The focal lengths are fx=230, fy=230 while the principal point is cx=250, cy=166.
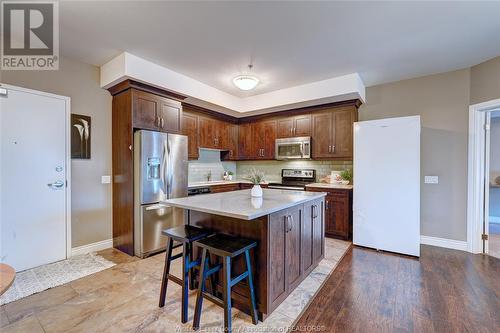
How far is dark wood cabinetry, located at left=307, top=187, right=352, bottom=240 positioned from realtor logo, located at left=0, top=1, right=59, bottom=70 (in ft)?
14.1

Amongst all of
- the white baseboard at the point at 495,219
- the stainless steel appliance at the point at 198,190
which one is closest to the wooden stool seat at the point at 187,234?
the stainless steel appliance at the point at 198,190

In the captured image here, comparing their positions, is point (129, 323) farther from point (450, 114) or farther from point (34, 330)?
point (450, 114)

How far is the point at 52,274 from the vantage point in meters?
2.71

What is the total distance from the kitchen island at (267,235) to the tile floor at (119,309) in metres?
0.13

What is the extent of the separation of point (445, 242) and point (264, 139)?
12.1 feet

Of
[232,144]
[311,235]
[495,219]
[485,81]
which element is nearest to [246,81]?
[311,235]

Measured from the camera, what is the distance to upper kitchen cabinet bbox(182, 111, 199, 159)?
4400 millimetres

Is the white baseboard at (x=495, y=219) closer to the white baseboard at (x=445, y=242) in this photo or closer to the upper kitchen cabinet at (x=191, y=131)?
the white baseboard at (x=445, y=242)

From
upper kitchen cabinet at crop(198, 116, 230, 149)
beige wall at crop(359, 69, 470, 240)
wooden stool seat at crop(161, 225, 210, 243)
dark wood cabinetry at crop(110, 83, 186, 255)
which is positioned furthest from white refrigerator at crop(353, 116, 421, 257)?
dark wood cabinetry at crop(110, 83, 186, 255)

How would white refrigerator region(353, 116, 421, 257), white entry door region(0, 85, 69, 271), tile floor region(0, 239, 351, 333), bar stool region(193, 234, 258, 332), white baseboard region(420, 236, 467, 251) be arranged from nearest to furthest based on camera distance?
bar stool region(193, 234, 258, 332), tile floor region(0, 239, 351, 333), white entry door region(0, 85, 69, 271), white refrigerator region(353, 116, 421, 257), white baseboard region(420, 236, 467, 251)

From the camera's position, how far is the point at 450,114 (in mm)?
3627

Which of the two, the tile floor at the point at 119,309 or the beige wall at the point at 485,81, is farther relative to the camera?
the beige wall at the point at 485,81

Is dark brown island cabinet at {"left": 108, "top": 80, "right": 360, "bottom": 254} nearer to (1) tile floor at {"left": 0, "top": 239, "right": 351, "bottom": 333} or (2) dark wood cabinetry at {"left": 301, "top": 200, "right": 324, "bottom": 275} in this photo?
(1) tile floor at {"left": 0, "top": 239, "right": 351, "bottom": 333}

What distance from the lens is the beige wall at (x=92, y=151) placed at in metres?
3.16
